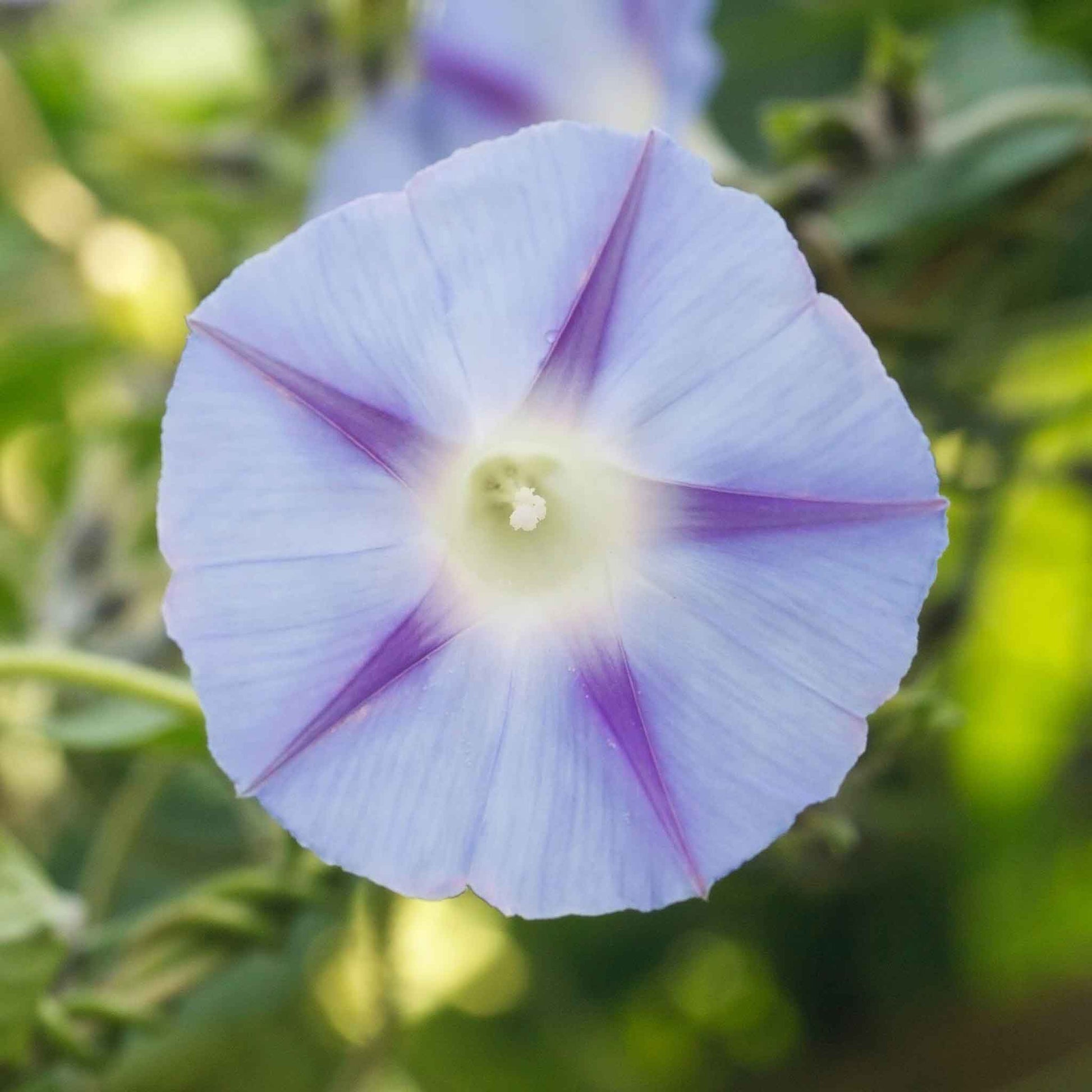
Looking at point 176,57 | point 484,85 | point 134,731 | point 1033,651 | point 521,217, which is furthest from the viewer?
point 176,57

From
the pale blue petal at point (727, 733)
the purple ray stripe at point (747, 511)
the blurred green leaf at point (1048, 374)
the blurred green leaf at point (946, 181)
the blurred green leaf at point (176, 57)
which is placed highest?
the blurred green leaf at point (176, 57)

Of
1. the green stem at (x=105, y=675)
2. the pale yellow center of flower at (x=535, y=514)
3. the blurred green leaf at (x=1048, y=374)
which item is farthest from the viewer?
the blurred green leaf at (x=1048, y=374)

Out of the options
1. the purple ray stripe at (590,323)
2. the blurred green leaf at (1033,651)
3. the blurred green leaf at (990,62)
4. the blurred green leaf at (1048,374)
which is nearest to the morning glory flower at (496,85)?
the blurred green leaf at (990,62)

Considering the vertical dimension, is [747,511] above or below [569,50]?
below

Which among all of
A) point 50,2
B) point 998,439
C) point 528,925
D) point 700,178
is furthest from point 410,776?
point 50,2

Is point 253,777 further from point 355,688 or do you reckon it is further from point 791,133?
point 791,133

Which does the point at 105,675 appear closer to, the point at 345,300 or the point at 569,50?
the point at 345,300

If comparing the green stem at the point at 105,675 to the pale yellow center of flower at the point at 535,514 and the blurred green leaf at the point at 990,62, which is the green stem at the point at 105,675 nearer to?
the pale yellow center of flower at the point at 535,514

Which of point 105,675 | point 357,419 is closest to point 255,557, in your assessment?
point 357,419
